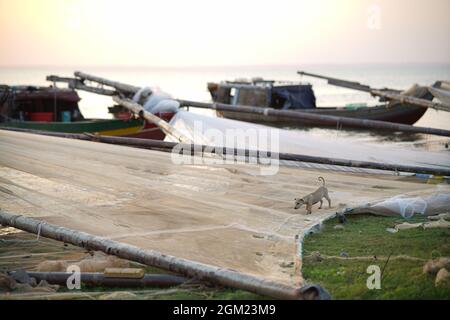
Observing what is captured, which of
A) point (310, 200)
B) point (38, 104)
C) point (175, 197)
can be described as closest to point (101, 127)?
point (38, 104)

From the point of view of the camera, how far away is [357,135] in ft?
79.1

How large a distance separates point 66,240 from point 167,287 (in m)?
0.97

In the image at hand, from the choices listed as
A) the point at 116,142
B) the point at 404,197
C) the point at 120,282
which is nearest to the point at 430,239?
the point at 404,197

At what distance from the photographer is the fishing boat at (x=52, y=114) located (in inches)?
576

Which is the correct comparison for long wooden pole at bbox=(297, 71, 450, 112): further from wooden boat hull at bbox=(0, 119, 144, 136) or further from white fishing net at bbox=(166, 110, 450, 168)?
wooden boat hull at bbox=(0, 119, 144, 136)

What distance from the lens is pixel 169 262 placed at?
3.88 m

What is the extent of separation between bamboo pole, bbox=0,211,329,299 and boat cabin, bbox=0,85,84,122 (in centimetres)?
1172

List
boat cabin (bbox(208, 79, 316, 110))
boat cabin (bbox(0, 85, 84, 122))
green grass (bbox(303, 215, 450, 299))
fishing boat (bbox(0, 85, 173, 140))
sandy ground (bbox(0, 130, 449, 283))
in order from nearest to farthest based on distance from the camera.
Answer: green grass (bbox(303, 215, 450, 299)), sandy ground (bbox(0, 130, 449, 283)), fishing boat (bbox(0, 85, 173, 140)), boat cabin (bbox(0, 85, 84, 122)), boat cabin (bbox(208, 79, 316, 110))

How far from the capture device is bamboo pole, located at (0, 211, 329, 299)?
129 inches

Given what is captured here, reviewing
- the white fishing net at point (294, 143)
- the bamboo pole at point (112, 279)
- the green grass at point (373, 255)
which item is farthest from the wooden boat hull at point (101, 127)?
the bamboo pole at point (112, 279)

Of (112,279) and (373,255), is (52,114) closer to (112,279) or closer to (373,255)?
(112,279)

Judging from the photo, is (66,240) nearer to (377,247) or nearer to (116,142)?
(377,247)

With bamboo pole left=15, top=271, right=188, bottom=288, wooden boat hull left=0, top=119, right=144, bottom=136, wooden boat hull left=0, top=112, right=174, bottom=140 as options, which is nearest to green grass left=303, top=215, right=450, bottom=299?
bamboo pole left=15, top=271, right=188, bottom=288

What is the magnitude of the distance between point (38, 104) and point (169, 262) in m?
13.7
